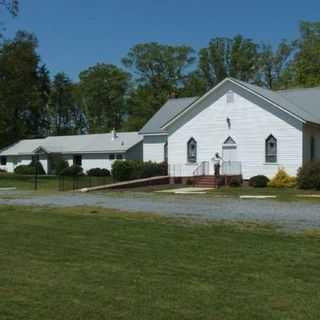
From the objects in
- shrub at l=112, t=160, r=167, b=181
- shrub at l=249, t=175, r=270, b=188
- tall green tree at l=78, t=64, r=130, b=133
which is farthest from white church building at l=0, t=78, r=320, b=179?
tall green tree at l=78, t=64, r=130, b=133

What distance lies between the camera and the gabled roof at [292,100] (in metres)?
36.6

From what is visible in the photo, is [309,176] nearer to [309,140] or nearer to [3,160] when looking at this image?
[309,140]

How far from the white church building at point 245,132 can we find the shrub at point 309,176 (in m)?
2.27

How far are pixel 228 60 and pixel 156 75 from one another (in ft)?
31.9

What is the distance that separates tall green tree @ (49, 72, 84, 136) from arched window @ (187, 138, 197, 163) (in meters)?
60.5

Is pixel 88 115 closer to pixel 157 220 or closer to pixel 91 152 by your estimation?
pixel 91 152

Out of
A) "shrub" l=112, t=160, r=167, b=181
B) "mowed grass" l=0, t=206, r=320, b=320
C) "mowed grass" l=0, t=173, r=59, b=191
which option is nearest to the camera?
"mowed grass" l=0, t=206, r=320, b=320

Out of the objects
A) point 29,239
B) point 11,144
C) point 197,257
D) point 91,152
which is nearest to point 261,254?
point 197,257

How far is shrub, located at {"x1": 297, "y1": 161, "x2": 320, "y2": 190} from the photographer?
32938 mm

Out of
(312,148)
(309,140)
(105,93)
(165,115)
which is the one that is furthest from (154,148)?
(105,93)

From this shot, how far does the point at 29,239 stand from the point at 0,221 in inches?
162

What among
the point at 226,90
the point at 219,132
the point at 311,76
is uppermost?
the point at 311,76

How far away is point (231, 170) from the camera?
1522 inches

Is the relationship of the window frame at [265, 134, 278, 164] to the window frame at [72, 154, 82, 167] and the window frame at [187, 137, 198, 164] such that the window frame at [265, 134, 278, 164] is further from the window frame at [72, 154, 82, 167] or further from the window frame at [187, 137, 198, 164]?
the window frame at [72, 154, 82, 167]
